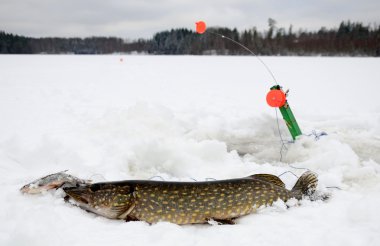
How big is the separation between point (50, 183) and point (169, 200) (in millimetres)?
1067

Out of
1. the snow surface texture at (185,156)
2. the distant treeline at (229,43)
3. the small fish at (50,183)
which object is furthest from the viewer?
the distant treeline at (229,43)

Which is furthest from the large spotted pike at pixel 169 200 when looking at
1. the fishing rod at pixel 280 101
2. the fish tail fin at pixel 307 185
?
the fishing rod at pixel 280 101

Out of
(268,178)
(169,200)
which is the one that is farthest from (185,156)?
(169,200)

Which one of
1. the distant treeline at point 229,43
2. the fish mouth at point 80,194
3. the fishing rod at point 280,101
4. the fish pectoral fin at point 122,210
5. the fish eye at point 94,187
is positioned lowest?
the fish pectoral fin at point 122,210

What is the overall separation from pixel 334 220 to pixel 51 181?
233cm

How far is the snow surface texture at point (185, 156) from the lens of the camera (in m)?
2.25

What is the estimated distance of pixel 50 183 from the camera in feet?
9.11

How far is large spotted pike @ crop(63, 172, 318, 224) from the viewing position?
250 cm

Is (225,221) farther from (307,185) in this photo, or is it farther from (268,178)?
(307,185)

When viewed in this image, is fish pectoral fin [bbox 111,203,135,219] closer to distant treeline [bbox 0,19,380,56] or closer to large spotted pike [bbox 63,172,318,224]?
large spotted pike [bbox 63,172,318,224]

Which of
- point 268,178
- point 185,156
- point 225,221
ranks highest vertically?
point 268,178

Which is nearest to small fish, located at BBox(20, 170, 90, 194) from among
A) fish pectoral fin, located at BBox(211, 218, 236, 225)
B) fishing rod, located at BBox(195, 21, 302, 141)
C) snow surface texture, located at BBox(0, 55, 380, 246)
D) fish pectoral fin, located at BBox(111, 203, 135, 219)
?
snow surface texture, located at BBox(0, 55, 380, 246)

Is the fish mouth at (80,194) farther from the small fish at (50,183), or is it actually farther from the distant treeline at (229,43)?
the distant treeline at (229,43)

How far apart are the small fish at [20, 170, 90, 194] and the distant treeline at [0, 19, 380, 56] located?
49.3 meters
